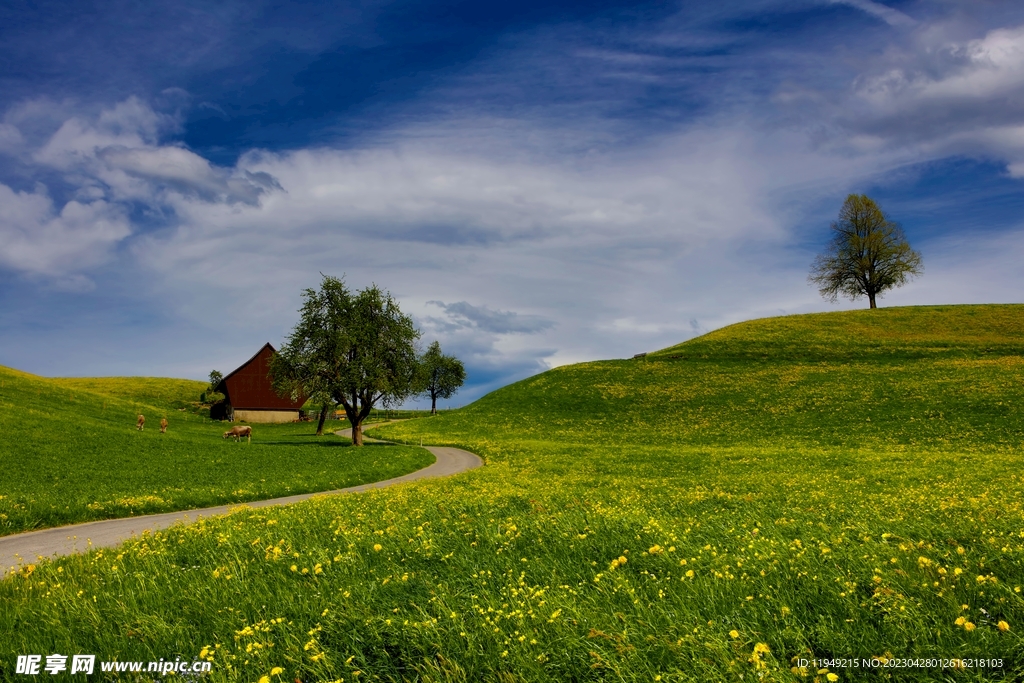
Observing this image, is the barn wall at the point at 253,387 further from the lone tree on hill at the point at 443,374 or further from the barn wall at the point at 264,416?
the lone tree on hill at the point at 443,374

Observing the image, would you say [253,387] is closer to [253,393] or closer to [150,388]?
[253,393]

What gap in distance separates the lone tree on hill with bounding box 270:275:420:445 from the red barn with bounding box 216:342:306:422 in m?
42.2

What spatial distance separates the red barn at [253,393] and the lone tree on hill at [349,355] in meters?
42.2

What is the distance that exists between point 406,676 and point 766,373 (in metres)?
79.2

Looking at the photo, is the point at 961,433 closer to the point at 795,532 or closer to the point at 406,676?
the point at 795,532

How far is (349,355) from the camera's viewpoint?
203ft

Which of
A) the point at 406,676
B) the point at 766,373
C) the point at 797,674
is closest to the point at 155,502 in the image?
the point at 406,676

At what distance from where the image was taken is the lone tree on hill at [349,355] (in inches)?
2362

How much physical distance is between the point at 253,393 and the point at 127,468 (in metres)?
72.9

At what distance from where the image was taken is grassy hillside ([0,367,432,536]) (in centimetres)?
2184

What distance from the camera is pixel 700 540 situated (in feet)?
32.9

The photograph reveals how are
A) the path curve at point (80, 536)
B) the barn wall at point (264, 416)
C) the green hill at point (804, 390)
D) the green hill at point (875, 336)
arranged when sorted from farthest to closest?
the barn wall at point (264, 416) → the green hill at point (875, 336) → the green hill at point (804, 390) → the path curve at point (80, 536)

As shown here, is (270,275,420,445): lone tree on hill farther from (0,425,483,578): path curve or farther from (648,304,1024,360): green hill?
(648,304,1024,360): green hill

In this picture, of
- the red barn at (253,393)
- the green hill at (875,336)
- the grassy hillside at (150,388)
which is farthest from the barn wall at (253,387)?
the green hill at (875,336)
